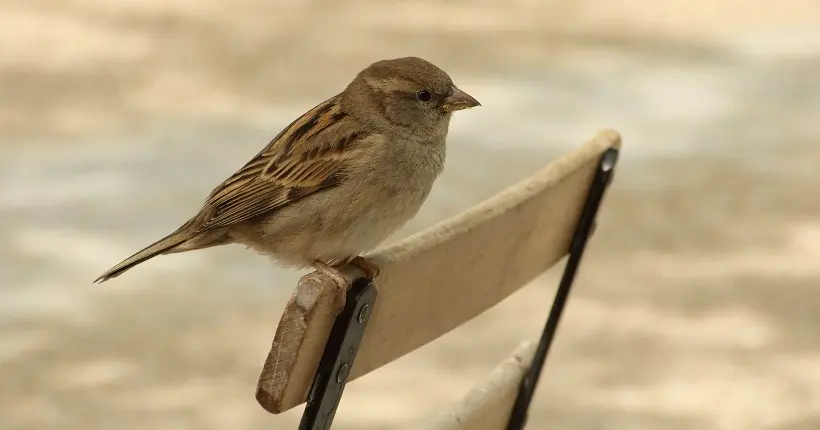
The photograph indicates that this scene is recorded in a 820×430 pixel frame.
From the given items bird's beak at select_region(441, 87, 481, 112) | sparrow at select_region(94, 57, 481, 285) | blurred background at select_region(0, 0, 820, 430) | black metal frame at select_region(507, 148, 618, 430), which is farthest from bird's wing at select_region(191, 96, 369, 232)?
blurred background at select_region(0, 0, 820, 430)

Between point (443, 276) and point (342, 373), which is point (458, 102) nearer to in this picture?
point (443, 276)

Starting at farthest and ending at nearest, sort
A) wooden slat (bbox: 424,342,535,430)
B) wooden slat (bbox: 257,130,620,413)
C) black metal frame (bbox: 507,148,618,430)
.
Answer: black metal frame (bbox: 507,148,618,430) < wooden slat (bbox: 424,342,535,430) < wooden slat (bbox: 257,130,620,413)

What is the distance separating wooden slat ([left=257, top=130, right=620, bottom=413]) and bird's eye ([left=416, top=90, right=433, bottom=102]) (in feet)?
0.89

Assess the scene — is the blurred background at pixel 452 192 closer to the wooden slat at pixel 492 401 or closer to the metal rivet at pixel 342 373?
the wooden slat at pixel 492 401

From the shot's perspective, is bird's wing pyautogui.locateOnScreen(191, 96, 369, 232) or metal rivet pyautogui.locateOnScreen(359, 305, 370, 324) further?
bird's wing pyautogui.locateOnScreen(191, 96, 369, 232)

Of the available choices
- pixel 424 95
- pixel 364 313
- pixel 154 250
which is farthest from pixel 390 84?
pixel 364 313

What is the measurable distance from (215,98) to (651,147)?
107cm

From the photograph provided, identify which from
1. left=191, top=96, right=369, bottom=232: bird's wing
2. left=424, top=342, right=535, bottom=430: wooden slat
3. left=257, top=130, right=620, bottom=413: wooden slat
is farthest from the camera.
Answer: left=191, top=96, right=369, bottom=232: bird's wing

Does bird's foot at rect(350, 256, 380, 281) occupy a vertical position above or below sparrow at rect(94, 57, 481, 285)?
below

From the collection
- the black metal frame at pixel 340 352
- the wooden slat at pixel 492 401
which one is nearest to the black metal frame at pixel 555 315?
the wooden slat at pixel 492 401

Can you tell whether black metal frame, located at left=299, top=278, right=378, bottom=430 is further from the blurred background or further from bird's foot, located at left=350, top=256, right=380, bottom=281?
the blurred background

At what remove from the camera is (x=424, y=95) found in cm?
145

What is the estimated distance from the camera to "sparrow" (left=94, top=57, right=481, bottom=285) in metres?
1.36

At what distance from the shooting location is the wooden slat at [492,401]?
1.16m
